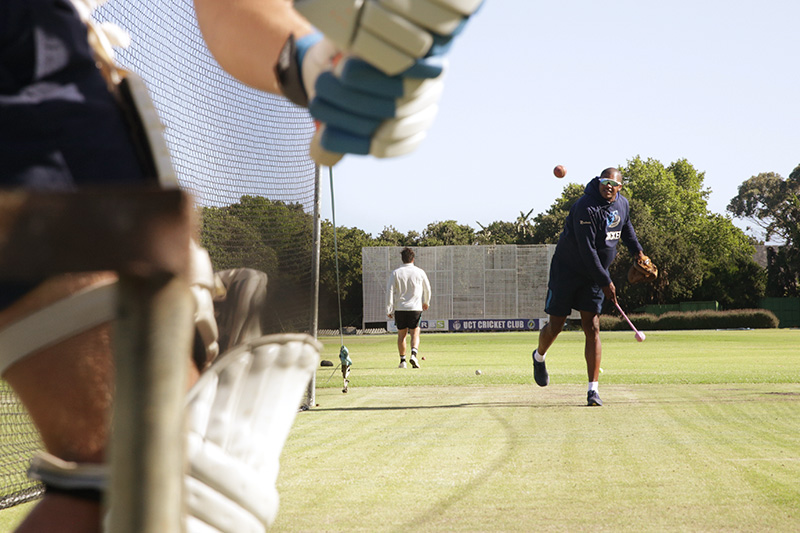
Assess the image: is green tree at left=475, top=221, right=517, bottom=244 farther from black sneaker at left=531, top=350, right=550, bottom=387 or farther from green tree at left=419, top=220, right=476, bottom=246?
black sneaker at left=531, top=350, right=550, bottom=387

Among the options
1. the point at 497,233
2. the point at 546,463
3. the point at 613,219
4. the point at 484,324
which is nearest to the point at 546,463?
the point at 546,463

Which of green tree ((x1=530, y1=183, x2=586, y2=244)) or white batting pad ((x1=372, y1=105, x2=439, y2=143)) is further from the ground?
green tree ((x1=530, y1=183, x2=586, y2=244))

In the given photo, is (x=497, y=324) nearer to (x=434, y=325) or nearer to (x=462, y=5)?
(x=434, y=325)

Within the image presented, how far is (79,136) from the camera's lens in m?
1.13

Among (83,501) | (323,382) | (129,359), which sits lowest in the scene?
(323,382)

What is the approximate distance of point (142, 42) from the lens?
413cm

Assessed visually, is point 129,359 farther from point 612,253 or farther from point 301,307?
point 612,253

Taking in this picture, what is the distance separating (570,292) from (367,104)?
726 cm

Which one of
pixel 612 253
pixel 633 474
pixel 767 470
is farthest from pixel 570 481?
pixel 612 253

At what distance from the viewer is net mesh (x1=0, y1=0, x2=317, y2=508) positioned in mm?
3301

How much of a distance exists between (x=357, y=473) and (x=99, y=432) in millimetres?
3290

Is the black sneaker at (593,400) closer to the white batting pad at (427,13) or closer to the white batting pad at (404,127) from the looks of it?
the white batting pad at (404,127)

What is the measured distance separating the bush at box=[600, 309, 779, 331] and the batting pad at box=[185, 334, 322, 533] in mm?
51048

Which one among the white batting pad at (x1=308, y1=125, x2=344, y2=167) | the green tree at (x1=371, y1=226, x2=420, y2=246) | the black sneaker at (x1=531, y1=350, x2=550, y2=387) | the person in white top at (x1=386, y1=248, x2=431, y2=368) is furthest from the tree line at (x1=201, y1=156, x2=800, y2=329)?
the white batting pad at (x1=308, y1=125, x2=344, y2=167)
